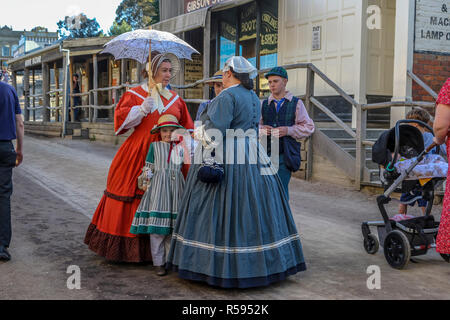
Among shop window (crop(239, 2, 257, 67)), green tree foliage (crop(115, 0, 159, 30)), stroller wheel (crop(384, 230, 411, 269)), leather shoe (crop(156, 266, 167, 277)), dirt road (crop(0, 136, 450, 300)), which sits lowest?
dirt road (crop(0, 136, 450, 300))

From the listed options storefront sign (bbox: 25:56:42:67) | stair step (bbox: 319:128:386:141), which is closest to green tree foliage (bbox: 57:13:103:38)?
storefront sign (bbox: 25:56:42:67)

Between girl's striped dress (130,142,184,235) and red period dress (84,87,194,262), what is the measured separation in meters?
0.16

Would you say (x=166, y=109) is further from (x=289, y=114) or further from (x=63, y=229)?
(x=63, y=229)

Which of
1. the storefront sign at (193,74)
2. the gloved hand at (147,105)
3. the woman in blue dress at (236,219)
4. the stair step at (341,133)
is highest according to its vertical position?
the storefront sign at (193,74)

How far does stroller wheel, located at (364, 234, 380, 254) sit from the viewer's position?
202 inches

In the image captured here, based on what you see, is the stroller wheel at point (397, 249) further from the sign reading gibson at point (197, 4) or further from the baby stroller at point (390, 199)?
the sign reading gibson at point (197, 4)

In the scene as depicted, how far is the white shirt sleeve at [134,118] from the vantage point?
462 centimetres

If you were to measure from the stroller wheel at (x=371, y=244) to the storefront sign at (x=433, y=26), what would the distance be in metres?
5.92

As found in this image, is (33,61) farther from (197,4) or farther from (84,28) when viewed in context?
(84,28)

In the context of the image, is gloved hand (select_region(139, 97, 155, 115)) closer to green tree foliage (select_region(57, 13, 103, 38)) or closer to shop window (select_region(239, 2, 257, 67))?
shop window (select_region(239, 2, 257, 67))

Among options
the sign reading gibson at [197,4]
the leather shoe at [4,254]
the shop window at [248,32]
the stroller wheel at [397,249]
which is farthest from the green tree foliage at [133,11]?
the stroller wheel at [397,249]

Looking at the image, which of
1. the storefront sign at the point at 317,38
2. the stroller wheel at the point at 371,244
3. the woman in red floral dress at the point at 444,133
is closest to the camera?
the woman in red floral dress at the point at 444,133

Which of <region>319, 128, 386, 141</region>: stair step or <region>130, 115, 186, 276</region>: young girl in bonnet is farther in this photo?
<region>319, 128, 386, 141</region>: stair step
